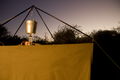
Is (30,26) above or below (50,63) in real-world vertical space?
above

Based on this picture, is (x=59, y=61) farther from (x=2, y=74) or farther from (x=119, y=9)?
(x=119, y=9)

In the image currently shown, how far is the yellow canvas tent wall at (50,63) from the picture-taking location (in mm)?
1816

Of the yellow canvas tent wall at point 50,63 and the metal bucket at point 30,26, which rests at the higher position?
the metal bucket at point 30,26

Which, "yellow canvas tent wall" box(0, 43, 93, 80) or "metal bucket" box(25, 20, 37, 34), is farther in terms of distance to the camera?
"metal bucket" box(25, 20, 37, 34)

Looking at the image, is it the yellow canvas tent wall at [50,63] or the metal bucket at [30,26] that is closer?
the yellow canvas tent wall at [50,63]

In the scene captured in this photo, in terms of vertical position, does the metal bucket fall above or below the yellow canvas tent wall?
above

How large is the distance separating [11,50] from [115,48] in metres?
8.38

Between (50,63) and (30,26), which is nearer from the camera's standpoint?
(50,63)

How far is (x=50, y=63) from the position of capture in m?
1.88

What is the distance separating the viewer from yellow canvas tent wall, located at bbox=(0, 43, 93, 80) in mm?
1816

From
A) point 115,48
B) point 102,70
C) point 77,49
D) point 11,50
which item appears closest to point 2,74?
point 11,50

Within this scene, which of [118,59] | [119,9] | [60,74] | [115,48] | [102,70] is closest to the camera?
[60,74]

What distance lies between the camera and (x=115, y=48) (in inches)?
364

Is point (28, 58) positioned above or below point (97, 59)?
above
